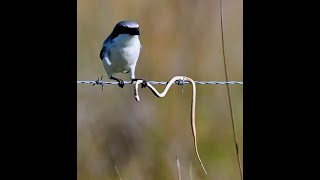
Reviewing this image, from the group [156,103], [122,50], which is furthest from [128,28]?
[156,103]

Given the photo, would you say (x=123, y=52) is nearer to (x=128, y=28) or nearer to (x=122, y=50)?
(x=122, y=50)

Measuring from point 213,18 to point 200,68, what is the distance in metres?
0.44

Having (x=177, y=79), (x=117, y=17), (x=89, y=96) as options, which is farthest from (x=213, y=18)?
(x=177, y=79)

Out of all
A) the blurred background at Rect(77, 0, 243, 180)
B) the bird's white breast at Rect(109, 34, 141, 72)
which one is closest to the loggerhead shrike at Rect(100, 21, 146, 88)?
the bird's white breast at Rect(109, 34, 141, 72)

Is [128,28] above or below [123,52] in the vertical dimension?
above

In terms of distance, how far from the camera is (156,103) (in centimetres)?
502

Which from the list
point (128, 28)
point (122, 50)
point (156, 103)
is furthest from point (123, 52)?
point (156, 103)

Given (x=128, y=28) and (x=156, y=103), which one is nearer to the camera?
(x=128, y=28)

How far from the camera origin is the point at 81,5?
196 inches

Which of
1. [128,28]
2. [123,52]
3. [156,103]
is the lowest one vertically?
[156,103]

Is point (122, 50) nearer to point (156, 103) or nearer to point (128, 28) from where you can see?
point (128, 28)

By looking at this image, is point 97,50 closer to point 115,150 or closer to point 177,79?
point 115,150

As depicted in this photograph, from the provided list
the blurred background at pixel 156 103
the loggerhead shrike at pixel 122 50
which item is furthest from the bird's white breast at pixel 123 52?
the blurred background at pixel 156 103

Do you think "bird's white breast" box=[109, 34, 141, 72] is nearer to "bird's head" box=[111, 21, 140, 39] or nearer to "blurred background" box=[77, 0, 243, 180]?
"bird's head" box=[111, 21, 140, 39]
